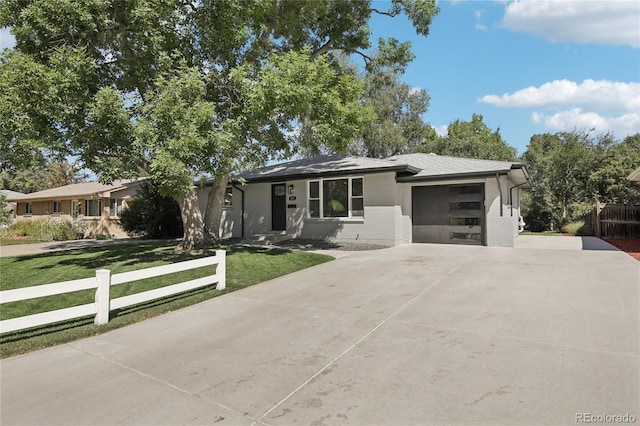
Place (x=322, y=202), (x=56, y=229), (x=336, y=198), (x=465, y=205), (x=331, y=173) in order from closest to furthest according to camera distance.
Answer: (x=465, y=205), (x=331, y=173), (x=336, y=198), (x=322, y=202), (x=56, y=229)

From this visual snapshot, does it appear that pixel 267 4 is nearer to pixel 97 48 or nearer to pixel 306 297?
pixel 97 48

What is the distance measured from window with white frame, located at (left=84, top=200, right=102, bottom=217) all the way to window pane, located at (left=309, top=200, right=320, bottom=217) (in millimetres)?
16029

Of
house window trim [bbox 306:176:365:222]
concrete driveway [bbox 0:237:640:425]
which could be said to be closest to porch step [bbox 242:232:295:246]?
house window trim [bbox 306:176:365:222]

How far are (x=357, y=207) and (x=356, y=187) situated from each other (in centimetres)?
83

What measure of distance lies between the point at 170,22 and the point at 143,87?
7.43ft

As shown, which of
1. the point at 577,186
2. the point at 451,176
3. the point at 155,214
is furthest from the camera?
the point at 577,186

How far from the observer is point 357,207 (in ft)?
47.4

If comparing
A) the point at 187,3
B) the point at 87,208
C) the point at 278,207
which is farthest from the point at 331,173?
the point at 87,208

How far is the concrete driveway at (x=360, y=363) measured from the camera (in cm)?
286

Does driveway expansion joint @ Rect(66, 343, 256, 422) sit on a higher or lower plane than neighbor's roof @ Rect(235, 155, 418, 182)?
lower

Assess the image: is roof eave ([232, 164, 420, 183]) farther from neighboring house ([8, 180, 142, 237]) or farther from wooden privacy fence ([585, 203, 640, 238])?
neighboring house ([8, 180, 142, 237])

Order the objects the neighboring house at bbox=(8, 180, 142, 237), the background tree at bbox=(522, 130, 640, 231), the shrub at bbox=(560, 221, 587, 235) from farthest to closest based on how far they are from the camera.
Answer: the neighboring house at bbox=(8, 180, 142, 237) < the background tree at bbox=(522, 130, 640, 231) < the shrub at bbox=(560, 221, 587, 235)

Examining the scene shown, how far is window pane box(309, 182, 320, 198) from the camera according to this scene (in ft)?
50.6

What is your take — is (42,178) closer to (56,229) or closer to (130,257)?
(56,229)
